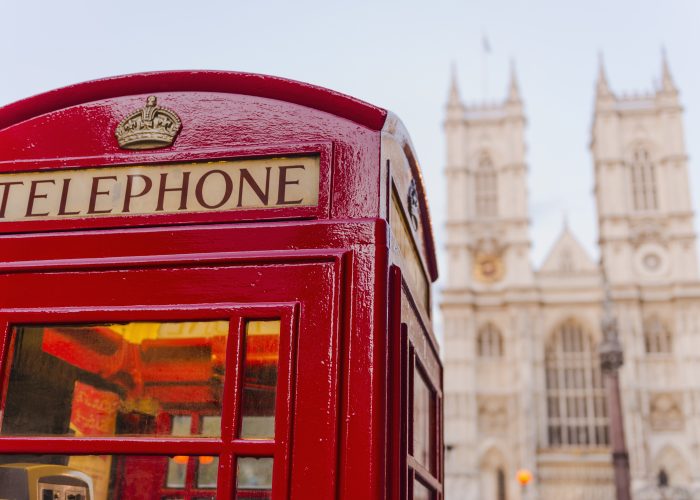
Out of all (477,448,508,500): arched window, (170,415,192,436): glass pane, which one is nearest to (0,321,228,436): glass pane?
(170,415,192,436): glass pane

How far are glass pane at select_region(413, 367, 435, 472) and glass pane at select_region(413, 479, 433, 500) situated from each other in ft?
0.16

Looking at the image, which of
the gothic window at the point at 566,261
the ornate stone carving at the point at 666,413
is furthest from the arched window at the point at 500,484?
the gothic window at the point at 566,261

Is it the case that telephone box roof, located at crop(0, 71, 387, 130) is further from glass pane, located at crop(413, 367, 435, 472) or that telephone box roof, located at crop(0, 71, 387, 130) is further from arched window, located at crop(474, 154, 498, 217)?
arched window, located at crop(474, 154, 498, 217)

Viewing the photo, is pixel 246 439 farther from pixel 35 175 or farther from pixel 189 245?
pixel 35 175

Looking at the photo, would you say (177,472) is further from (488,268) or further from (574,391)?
(488,268)

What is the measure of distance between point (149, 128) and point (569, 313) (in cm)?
2777

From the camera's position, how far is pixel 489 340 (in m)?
27.8

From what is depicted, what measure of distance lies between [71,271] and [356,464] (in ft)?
1.76

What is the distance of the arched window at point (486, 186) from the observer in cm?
2927

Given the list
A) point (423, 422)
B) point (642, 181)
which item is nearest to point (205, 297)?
point (423, 422)

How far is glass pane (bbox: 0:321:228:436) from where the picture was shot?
3.66ft

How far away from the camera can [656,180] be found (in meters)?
28.7

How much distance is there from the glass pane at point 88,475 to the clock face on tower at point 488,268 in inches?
1097

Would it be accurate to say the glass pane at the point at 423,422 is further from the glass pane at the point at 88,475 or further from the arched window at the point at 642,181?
the arched window at the point at 642,181
